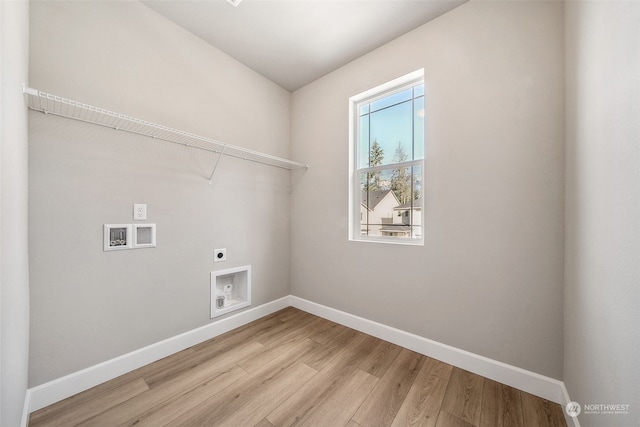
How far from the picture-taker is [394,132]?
219cm

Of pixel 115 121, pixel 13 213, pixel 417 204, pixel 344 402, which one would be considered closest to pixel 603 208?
pixel 417 204

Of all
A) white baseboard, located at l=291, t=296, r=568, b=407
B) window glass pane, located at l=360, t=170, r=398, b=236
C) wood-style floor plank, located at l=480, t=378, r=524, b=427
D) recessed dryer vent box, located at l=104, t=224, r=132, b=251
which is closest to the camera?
wood-style floor plank, located at l=480, t=378, r=524, b=427

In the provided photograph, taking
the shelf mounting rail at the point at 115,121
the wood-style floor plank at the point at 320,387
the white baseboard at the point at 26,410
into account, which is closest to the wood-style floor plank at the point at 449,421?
the wood-style floor plank at the point at 320,387

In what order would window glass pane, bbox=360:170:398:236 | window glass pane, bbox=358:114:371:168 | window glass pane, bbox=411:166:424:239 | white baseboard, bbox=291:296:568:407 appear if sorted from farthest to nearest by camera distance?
window glass pane, bbox=358:114:371:168 < window glass pane, bbox=360:170:398:236 < window glass pane, bbox=411:166:424:239 < white baseboard, bbox=291:296:568:407

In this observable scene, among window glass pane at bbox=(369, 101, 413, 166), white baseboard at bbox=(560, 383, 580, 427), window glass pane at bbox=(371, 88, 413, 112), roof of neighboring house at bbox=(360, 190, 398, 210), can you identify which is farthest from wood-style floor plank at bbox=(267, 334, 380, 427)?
window glass pane at bbox=(371, 88, 413, 112)

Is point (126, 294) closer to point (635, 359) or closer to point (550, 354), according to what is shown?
point (635, 359)

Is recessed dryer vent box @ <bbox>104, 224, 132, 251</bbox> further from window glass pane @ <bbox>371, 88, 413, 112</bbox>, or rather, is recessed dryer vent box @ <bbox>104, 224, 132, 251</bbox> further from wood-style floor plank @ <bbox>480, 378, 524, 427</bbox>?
wood-style floor plank @ <bbox>480, 378, 524, 427</bbox>

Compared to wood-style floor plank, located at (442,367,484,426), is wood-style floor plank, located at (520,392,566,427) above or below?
above

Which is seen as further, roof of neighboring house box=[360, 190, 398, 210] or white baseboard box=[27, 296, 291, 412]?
roof of neighboring house box=[360, 190, 398, 210]

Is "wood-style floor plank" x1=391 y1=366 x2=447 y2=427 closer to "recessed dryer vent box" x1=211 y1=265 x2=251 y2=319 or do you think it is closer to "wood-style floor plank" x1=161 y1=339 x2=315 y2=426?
"wood-style floor plank" x1=161 y1=339 x2=315 y2=426

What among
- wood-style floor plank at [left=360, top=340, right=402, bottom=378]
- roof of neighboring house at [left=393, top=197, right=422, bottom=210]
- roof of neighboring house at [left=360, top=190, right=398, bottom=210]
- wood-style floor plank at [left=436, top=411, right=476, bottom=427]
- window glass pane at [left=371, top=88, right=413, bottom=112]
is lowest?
wood-style floor plank at [left=360, top=340, right=402, bottom=378]

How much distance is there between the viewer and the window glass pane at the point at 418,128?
199cm

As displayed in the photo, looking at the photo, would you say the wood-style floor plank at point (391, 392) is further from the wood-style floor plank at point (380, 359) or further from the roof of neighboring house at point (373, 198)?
the roof of neighboring house at point (373, 198)

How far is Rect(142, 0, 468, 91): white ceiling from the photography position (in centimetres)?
175
